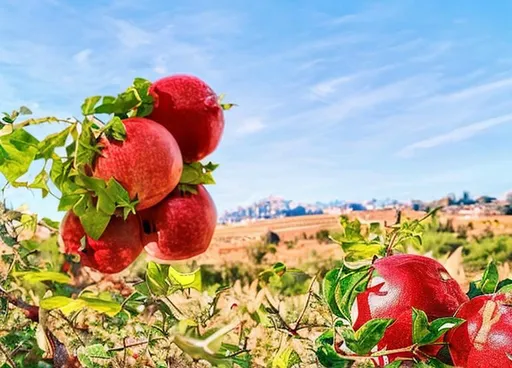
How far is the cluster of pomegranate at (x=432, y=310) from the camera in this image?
521 mm

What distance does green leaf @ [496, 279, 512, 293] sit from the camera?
1.85 ft

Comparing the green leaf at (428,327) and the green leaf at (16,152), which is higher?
the green leaf at (16,152)

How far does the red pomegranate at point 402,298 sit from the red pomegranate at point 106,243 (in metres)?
0.34

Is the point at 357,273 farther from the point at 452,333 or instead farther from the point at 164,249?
the point at 164,249

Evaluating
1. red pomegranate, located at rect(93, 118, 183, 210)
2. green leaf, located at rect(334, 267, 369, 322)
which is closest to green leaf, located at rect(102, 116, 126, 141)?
red pomegranate, located at rect(93, 118, 183, 210)

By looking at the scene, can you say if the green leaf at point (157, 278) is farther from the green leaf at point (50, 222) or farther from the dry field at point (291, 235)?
the dry field at point (291, 235)

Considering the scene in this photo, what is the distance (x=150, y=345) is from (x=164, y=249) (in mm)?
241

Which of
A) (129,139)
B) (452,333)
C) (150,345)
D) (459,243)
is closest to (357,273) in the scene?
(452,333)

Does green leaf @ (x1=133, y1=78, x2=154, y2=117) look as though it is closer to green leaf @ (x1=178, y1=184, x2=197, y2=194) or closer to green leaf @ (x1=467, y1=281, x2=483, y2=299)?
green leaf @ (x1=178, y1=184, x2=197, y2=194)

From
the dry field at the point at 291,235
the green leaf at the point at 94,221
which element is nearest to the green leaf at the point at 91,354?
the green leaf at the point at 94,221

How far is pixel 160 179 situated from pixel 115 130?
0.08 m

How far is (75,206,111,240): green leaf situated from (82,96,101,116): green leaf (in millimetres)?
103

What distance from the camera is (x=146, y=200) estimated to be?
804 millimetres

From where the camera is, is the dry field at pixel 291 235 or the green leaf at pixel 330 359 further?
the dry field at pixel 291 235
